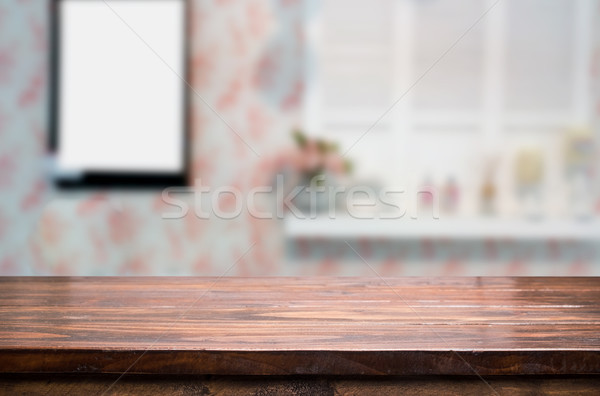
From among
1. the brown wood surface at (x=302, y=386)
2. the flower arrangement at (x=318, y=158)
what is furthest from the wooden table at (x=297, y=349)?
the flower arrangement at (x=318, y=158)

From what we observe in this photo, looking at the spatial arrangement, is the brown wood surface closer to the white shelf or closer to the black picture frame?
the white shelf

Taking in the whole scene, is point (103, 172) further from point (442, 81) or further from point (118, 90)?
point (442, 81)

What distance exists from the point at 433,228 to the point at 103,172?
1413 mm

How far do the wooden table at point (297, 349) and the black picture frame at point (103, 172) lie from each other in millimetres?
1732

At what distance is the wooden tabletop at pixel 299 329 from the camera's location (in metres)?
0.45

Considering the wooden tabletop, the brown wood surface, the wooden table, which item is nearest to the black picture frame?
the wooden tabletop

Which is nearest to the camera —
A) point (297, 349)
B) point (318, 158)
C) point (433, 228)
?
point (297, 349)

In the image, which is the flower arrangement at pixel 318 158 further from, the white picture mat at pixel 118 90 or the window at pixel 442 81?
the white picture mat at pixel 118 90

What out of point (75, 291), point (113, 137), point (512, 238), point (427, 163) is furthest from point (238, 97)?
point (75, 291)

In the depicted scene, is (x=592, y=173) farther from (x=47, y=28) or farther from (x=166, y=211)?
(x=47, y=28)

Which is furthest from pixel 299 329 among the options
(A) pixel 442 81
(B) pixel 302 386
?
(A) pixel 442 81

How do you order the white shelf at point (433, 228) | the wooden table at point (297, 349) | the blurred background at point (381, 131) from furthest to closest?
the blurred background at point (381, 131) → the white shelf at point (433, 228) → the wooden table at point (297, 349)

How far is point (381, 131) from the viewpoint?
2.31 m

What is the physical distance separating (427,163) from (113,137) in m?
→ 1.35
